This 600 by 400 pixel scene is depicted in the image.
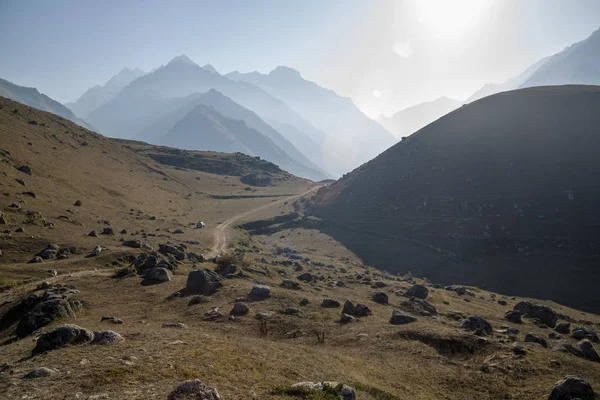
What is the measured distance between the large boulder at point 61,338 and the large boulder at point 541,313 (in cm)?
3564

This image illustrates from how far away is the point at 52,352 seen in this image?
1137 cm

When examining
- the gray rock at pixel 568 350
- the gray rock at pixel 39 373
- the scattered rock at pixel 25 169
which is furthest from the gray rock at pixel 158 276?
the scattered rock at pixel 25 169

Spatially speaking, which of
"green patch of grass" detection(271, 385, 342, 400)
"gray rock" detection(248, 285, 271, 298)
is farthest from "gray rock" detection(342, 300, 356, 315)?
"green patch of grass" detection(271, 385, 342, 400)

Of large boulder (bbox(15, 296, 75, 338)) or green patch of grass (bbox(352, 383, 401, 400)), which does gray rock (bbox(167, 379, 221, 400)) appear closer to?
green patch of grass (bbox(352, 383, 401, 400))

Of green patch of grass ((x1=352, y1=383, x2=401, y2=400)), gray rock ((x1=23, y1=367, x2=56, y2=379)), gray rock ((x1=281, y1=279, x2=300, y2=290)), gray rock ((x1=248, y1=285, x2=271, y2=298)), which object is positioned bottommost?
gray rock ((x1=281, y1=279, x2=300, y2=290))

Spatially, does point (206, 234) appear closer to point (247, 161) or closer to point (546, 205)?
point (546, 205)

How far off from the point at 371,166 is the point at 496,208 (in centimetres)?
4782

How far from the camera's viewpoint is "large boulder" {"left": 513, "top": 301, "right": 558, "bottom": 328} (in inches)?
1179

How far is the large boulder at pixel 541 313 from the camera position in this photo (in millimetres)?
29950

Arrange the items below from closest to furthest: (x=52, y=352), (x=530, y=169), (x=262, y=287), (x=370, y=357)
→ (x=52, y=352), (x=370, y=357), (x=262, y=287), (x=530, y=169)

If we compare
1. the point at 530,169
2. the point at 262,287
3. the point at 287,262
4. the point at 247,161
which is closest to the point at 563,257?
the point at 530,169

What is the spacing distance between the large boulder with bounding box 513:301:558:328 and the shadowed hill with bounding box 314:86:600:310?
23.0 metres

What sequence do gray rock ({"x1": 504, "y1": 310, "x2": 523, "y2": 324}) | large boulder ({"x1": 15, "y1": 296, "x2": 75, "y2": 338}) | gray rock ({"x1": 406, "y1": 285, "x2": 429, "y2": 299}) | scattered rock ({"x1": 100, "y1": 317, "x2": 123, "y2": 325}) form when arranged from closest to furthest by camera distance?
large boulder ({"x1": 15, "y1": 296, "x2": 75, "y2": 338}), scattered rock ({"x1": 100, "y1": 317, "x2": 123, "y2": 325}), gray rock ({"x1": 504, "y1": 310, "x2": 523, "y2": 324}), gray rock ({"x1": 406, "y1": 285, "x2": 429, "y2": 299})

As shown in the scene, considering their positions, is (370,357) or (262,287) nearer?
(370,357)
